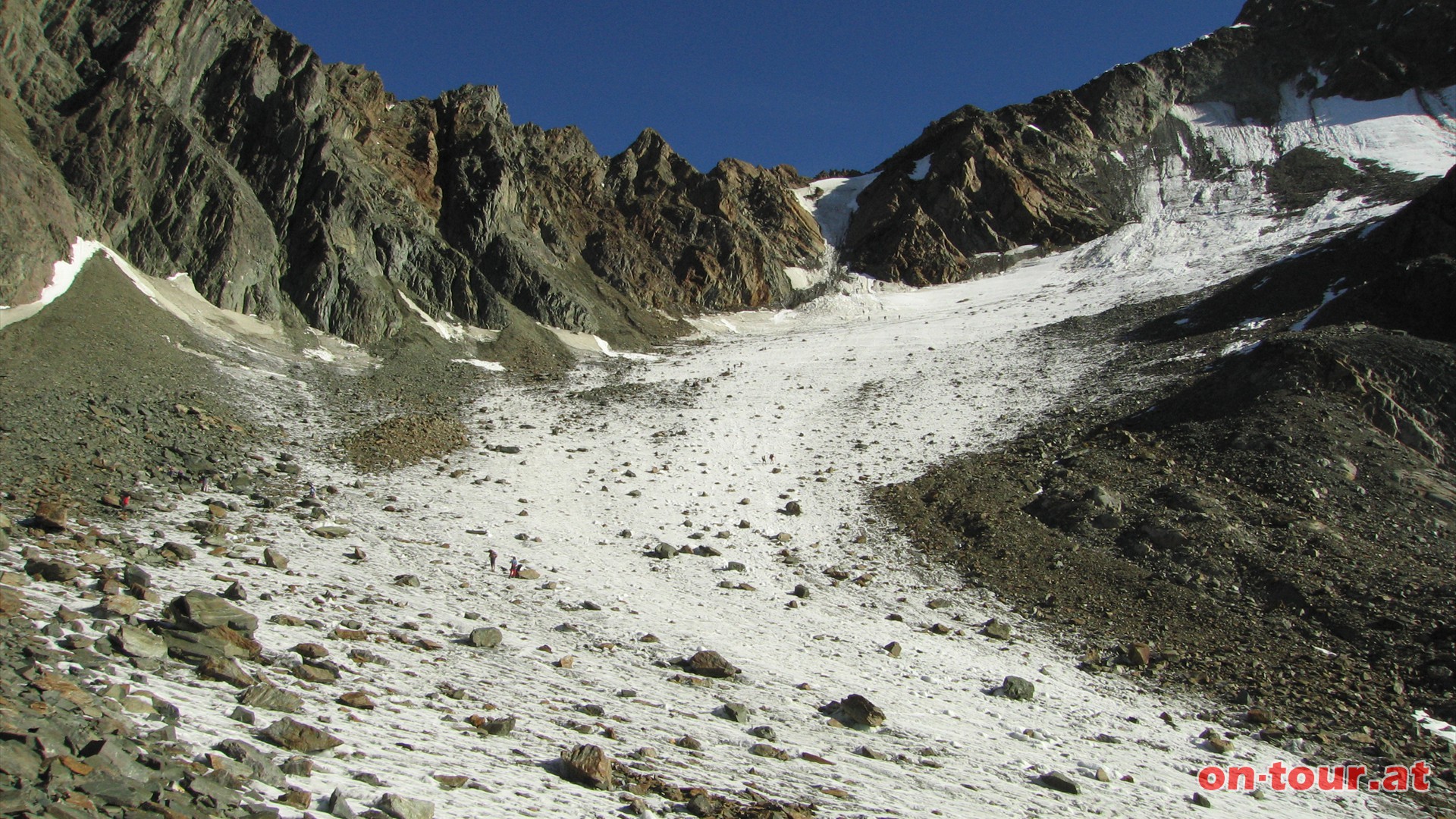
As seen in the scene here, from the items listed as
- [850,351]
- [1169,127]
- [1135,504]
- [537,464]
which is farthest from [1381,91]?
[537,464]

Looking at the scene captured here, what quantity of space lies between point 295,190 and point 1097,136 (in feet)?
242

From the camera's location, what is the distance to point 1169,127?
81.6m

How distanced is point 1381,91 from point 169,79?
10040 cm

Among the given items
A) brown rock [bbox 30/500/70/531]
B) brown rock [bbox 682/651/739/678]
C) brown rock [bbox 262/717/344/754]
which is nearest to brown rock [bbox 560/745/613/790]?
brown rock [bbox 262/717/344/754]

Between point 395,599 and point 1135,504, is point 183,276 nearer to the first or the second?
point 395,599

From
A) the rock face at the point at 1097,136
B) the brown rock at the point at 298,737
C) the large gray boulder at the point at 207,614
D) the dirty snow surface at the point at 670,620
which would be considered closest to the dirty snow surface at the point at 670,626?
the dirty snow surface at the point at 670,620

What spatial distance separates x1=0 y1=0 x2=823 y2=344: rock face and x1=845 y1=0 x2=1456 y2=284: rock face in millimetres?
19136

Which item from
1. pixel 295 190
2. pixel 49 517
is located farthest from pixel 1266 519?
pixel 295 190

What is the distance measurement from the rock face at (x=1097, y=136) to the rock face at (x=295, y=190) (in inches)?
753

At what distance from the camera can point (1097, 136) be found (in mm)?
81000

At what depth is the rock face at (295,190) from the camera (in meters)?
31.5

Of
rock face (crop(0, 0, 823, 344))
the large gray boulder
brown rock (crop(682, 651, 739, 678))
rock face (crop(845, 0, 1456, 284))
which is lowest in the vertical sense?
brown rock (crop(682, 651, 739, 678))

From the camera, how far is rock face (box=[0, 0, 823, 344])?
3148 cm

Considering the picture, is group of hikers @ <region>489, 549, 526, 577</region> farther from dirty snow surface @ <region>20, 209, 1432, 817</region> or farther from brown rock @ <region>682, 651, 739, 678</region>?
brown rock @ <region>682, 651, 739, 678</region>
